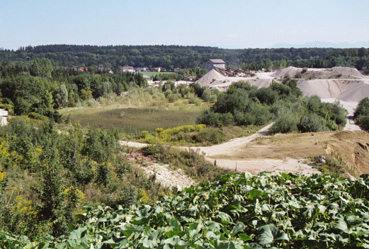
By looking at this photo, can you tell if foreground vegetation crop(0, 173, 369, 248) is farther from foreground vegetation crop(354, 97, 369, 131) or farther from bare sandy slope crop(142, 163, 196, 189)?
foreground vegetation crop(354, 97, 369, 131)

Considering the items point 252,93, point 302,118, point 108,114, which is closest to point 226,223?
point 302,118

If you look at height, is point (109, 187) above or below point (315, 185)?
below

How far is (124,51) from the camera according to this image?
199625 mm

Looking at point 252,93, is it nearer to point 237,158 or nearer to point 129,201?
point 237,158

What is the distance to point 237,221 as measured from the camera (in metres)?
3.10

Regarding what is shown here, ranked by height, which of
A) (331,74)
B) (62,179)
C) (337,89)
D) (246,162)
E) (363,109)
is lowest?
(246,162)

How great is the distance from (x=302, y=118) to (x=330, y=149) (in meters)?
8.14

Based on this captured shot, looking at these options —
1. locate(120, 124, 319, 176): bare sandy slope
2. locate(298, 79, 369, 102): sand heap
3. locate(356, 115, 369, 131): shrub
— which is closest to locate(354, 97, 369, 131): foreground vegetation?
locate(356, 115, 369, 131): shrub

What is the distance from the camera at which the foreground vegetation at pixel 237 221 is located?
8.64 feet

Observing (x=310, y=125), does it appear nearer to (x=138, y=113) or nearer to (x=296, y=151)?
(x=296, y=151)

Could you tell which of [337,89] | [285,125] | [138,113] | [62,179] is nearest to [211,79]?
[337,89]

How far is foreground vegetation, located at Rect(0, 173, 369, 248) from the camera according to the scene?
8.64ft

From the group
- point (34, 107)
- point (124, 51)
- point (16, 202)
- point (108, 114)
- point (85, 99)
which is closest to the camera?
point (16, 202)

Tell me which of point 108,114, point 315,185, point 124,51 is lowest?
point 108,114
